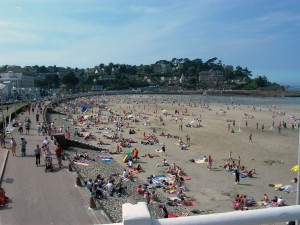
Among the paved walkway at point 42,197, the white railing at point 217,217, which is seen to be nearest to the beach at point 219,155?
the paved walkway at point 42,197

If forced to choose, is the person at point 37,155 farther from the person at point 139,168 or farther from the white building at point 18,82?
the white building at point 18,82

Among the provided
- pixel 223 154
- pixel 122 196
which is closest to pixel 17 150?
pixel 122 196

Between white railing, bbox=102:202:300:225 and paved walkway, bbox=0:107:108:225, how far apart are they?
7641 millimetres

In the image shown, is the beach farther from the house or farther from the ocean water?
the house

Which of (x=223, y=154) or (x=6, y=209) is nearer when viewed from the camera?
(x=6, y=209)

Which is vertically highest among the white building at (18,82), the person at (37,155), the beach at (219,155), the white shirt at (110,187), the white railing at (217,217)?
the white building at (18,82)

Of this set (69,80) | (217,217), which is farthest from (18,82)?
(217,217)

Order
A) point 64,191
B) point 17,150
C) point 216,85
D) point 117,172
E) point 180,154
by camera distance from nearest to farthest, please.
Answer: point 64,191 < point 17,150 < point 117,172 < point 180,154 < point 216,85

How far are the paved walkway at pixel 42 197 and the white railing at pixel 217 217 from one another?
7.64 metres

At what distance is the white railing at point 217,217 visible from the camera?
225 centimetres

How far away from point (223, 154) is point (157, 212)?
14.1 metres

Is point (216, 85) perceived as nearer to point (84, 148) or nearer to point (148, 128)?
point (148, 128)

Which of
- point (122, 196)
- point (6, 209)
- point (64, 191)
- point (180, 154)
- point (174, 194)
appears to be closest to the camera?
point (6, 209)

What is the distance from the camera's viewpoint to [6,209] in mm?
10297
